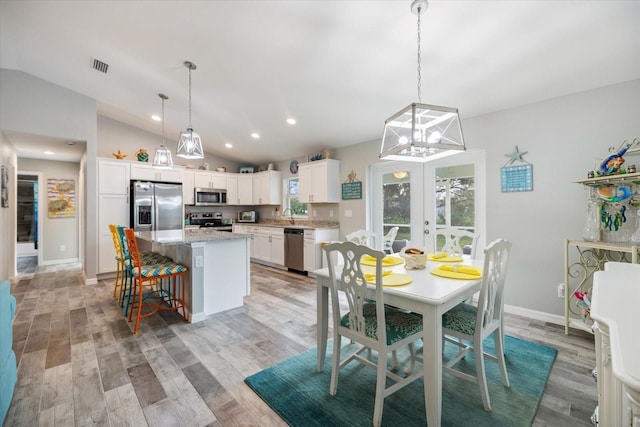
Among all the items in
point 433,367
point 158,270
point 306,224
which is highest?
point 306,224

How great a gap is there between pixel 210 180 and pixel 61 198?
11.1ft

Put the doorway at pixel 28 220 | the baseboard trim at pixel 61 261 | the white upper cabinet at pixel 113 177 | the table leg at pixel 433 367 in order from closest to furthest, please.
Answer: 1. the table leg at pixel 433 367
2. the white upper cabinet at pixel 113 177
3. the doorway at pixel 28 220
4. the baseboard trim at pixel 61 261

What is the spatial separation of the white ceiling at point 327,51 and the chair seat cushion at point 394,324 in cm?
222

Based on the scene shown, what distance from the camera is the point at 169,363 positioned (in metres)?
2.23

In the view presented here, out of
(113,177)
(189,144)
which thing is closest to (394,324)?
(189,144)

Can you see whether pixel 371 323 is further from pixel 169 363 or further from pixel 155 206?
pixel 155 206

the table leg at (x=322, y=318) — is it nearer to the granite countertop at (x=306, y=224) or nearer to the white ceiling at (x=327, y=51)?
the white ceiling at (x=327, y=51)

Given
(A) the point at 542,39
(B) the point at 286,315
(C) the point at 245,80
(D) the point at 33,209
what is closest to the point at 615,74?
(A) the point at 542,39

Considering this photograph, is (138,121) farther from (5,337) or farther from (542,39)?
(542,39)

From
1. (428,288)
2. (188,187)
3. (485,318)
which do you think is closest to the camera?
(428,288)

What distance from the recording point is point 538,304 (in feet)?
9.93

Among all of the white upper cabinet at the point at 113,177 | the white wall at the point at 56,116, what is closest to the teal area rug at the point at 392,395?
the white wall at the point at 56,116

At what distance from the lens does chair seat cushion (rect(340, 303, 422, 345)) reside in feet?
5.51

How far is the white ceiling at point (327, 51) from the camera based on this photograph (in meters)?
2.11
